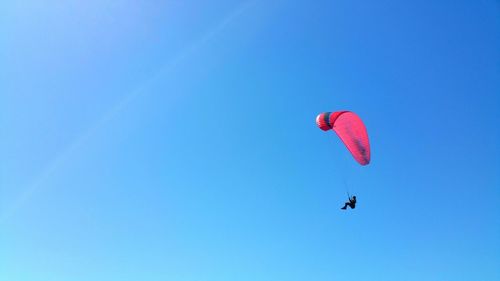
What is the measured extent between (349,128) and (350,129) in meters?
0.11

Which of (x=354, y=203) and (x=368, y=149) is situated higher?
(x=368, y=149)

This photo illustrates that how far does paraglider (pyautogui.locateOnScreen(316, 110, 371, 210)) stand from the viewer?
79.0ft

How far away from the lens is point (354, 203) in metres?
22.9

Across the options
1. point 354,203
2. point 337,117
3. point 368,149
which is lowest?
point 354,203

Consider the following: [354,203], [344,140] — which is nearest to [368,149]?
[344,140]

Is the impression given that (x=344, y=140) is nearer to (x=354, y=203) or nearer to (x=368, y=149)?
(x=368, y=149)

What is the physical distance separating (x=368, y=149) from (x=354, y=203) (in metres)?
3.88

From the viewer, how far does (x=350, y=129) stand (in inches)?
982

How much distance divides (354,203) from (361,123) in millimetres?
5671

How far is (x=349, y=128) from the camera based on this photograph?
24.9 meters

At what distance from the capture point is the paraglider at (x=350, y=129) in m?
24.1

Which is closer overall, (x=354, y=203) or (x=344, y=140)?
(x=354, y=203)

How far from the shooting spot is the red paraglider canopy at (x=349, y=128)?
2417cm

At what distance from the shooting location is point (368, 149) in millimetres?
24156
